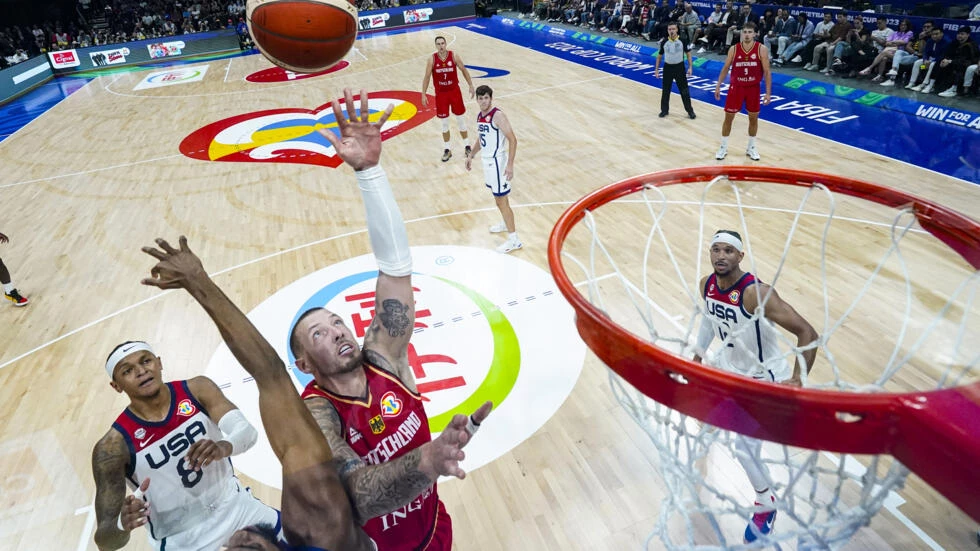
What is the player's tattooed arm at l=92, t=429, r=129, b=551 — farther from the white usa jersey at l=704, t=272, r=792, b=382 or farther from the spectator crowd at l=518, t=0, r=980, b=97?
the spectator crowd at l=518, t=0, r=980, b=97

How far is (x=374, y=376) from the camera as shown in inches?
86.4

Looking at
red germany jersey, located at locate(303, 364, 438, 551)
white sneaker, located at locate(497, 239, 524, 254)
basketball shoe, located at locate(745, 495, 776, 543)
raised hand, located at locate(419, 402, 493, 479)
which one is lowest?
white sneaker, located at locate(497, 239, 524, 254)

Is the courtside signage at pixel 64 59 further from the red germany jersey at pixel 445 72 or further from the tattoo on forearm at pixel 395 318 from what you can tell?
the tattoo on forearm at pixel 395 318

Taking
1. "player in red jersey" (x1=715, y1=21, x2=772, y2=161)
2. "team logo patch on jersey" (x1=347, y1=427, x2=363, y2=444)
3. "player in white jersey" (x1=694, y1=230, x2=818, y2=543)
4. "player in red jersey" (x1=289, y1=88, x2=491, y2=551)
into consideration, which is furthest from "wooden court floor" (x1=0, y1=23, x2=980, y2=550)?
"team logo patch on jersey" (x1=347, y1=427, x2=363, y2=444)

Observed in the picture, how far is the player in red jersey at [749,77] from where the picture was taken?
743 centimetres

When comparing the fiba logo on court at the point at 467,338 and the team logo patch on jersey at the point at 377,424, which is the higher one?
the team logo patch on jersey at the point at 377,424

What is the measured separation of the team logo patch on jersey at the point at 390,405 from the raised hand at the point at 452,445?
0.57m

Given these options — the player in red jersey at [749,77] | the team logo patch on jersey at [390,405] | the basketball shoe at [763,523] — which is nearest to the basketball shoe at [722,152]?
the player in red jersey at [749,77]

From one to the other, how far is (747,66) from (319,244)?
5850 millimetres

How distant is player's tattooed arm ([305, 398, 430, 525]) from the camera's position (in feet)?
5.60

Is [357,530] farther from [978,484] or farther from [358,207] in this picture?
[358,207]

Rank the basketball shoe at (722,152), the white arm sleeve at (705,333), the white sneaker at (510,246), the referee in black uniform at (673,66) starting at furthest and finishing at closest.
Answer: the referee in black uniform at (673,66), the basketball shoe at (722,152), the white sneaker at (510,246), the white arm sleeve at (705,333)

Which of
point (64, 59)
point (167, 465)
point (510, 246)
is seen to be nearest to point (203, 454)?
point (167, 465)

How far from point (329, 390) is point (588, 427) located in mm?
2275
